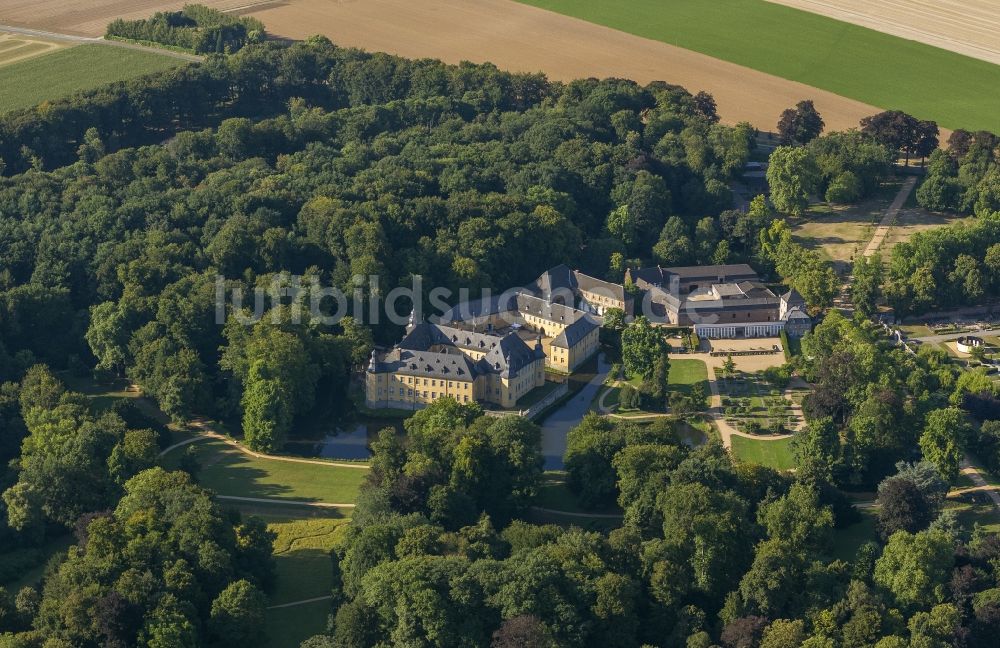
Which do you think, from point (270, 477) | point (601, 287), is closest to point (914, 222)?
point (601, 287)

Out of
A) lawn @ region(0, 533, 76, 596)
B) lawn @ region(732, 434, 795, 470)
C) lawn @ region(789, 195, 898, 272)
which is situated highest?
lawn @ region(789, 195, 898, 272)

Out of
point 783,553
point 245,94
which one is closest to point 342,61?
point 245,94

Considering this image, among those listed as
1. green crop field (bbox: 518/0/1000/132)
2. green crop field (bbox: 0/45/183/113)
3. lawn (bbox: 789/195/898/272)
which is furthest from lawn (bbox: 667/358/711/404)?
green crop field (bbox: 0/45/183/113)

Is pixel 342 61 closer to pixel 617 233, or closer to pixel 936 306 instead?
pixel 617 233

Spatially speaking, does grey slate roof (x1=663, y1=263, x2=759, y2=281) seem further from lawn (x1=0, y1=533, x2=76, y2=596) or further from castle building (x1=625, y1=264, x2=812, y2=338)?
lawn (x1=0, y1=533, x2=76, y2=596)

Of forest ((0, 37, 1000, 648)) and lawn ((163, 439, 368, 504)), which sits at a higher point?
forest ((0, 37, 1000, 648))

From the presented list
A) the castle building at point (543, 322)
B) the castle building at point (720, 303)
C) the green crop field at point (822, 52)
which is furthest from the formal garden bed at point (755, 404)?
the green crop field at point (822, 52)

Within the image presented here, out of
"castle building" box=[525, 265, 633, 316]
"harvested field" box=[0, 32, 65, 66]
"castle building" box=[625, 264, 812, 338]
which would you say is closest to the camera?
"castle building" box=[625, 264, 812, 338]
